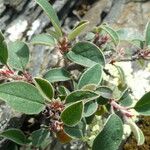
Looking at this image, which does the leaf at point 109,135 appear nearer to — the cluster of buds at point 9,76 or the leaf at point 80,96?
the leaf at point 80,96

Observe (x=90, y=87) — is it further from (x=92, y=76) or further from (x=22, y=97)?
(x=22, y=97)

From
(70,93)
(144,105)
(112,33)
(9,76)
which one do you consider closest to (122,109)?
(144,105)

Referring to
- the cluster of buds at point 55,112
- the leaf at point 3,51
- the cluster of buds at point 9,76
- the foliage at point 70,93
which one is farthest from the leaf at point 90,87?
the leaf at point 3,51

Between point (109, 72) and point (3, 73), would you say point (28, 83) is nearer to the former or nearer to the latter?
point (3, 73)

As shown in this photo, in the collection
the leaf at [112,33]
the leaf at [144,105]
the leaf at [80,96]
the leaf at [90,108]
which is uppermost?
the leaf at [80,96]

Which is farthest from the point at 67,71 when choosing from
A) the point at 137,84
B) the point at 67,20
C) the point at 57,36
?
the point at 67,20

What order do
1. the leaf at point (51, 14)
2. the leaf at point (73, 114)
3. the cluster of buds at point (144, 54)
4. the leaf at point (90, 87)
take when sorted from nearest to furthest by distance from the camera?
the leaf at point (73, 114), the leaf at point (90, 87), the leaf at point (51, 14), the cluster of buds at point (144, 54)
